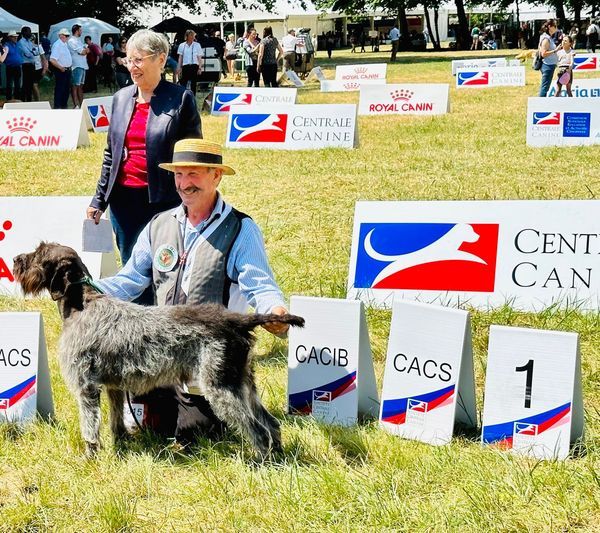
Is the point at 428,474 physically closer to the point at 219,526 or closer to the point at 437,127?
the point at 219,526

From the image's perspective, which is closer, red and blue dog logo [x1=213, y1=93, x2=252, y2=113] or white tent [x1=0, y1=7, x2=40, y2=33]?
red and blue dog logo [x1=213, y1=93, x2=252, y2=113]

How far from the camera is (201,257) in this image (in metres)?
4.47

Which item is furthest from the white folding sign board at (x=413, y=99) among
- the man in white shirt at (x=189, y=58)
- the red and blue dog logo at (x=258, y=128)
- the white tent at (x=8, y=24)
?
the white tent at (x=8, y=24)

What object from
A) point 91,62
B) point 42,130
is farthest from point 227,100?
point 91,62

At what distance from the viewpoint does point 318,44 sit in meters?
62.3

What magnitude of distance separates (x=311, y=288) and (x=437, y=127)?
9302mm

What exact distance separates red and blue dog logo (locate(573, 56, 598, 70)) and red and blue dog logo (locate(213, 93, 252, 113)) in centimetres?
1676

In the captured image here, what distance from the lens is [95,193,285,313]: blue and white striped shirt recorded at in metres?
4.39

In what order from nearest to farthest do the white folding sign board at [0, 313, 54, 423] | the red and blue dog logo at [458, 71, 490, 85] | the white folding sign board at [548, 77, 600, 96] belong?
the white folding sign board at [0, 313, 54, 423], the white folding sign board at [548, 77, 600, 96], the red and blue dog logo at [458, 71, 490, 85]

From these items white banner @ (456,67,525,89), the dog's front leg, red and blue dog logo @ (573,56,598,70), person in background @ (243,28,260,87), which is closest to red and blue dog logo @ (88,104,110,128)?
person in background @ (243,28,260,87)

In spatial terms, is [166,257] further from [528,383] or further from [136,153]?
[528,383]

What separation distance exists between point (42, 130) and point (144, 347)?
1170 cm

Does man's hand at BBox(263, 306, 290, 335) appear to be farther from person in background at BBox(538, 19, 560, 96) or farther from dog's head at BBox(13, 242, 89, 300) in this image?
person in background at BBox(538, 19, 560, 96)

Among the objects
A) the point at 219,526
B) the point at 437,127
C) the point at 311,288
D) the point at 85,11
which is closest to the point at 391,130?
the point at 437,127
